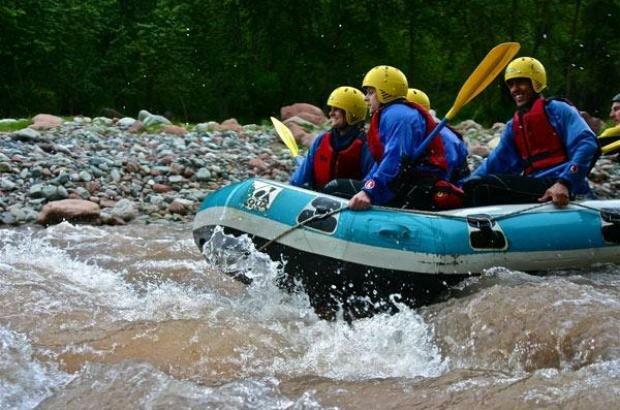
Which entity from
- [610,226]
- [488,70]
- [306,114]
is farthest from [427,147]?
[306,114]

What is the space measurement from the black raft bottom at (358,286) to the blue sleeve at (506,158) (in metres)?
1.59

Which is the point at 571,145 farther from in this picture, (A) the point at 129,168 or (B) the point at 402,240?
(A) the point at 129,168

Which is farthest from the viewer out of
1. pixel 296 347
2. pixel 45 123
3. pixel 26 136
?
pixel 45 123

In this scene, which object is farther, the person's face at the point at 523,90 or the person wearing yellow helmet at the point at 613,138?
the person wearing yellow helmet at the point at 613,138

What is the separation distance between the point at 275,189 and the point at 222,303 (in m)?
0.81

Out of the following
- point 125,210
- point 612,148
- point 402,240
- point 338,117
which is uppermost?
point 338,117

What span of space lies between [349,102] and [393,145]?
68 cm

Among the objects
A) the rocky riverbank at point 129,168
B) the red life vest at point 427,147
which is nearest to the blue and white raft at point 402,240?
the red life vest at point 427,147

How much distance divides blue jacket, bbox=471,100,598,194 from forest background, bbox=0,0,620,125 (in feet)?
47.9

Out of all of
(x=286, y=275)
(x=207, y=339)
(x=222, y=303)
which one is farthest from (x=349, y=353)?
(x=222, y=303)

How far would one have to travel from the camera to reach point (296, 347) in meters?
4.10

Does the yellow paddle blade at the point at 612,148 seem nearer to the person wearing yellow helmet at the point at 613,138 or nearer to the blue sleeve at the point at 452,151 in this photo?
the person wearing yellow helmet at the point at 613,138

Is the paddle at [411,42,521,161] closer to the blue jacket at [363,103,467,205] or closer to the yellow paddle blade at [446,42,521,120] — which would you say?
the yellow paddle blade at [446,42,521,120]

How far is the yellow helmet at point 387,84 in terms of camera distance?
5.12m
